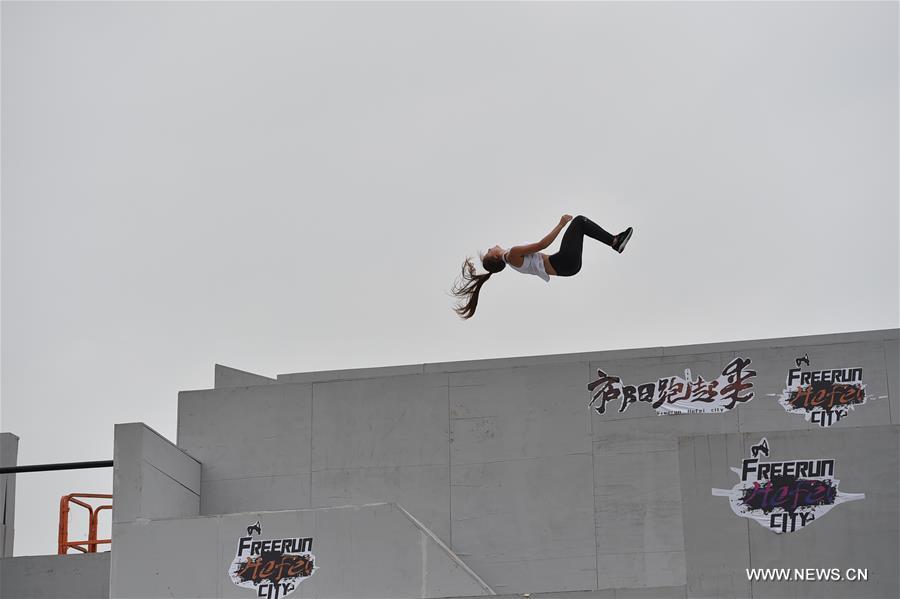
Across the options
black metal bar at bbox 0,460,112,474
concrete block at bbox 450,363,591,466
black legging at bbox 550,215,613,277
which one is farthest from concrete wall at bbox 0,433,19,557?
black legging at bbox 550,215,613,277

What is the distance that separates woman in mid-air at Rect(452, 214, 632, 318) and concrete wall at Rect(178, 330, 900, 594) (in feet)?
15.4

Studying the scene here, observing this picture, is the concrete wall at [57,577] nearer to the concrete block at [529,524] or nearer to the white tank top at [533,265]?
the concrete block at [529,524]

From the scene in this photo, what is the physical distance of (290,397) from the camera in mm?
21312

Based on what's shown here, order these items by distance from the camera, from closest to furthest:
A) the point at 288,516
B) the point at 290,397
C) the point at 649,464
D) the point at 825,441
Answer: the point at 825,441 → the point at 288,516 → the point at 649,464 → the point at 290,397

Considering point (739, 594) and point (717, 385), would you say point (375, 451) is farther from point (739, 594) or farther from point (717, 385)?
point (739, 594)

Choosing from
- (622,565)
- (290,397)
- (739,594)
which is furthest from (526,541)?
(739,594)

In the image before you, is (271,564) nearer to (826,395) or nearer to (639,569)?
(639,569)

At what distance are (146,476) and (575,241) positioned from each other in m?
7.36

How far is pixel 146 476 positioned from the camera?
1942 centimetres

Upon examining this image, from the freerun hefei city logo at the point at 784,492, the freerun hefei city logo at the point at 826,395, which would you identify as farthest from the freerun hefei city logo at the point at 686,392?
the freerun hefei city logo at the point at 784,492

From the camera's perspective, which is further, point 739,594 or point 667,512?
point 667,512

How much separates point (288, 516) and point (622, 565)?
464 centimetres

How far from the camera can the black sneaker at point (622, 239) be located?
15.4 meters

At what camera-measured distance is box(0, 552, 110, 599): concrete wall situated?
841 inches
